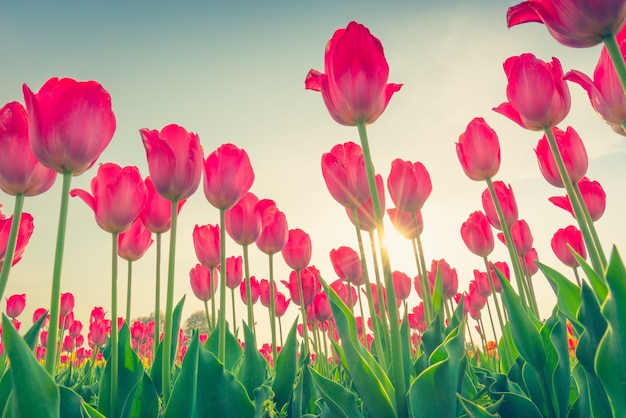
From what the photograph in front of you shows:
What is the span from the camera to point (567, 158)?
2.09m

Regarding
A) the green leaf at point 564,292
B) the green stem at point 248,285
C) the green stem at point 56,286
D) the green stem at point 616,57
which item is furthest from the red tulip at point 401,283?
the green stem at point 56,286

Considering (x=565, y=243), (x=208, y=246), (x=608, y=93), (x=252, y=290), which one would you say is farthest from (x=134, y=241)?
(x=565, y=243)

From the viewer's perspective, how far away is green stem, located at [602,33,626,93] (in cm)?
95

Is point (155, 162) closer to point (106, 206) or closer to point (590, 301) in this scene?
point (106, 206)

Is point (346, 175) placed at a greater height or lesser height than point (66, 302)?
lesser

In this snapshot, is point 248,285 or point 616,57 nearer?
point 616,57

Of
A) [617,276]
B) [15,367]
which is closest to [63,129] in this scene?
[15,367]

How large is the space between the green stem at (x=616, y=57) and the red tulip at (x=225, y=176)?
1342 millimetres

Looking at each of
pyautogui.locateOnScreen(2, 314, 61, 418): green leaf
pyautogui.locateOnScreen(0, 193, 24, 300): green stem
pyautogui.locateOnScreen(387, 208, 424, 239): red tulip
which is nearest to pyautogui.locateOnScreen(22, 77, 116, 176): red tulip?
pyautogui.locateOnScreen(0, 193, 24, 300): green stem

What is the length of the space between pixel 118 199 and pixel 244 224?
0.80 metres

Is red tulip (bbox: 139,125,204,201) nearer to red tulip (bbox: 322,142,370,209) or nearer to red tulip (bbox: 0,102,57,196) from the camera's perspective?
red tulip (bbox: 0,102,57,196)

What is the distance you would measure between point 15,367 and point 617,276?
122 cm

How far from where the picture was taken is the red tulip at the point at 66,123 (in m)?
1.21

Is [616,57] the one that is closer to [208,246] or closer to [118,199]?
[118,199]
